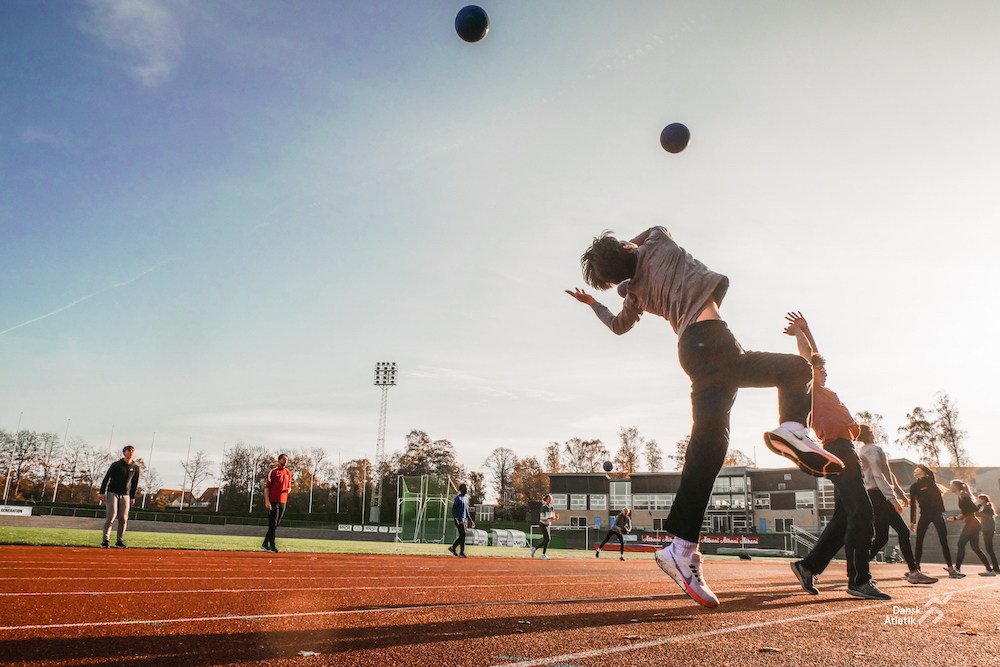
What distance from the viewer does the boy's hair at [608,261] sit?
350 cm

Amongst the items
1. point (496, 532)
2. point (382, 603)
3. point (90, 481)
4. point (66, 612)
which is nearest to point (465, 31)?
point (382, 603)

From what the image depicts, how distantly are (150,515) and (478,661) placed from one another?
55639 millimetres

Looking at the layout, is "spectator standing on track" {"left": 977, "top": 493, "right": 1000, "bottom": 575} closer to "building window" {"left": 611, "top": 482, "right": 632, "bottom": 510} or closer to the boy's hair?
the boy's hair

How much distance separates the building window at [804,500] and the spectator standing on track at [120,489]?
62.9 m

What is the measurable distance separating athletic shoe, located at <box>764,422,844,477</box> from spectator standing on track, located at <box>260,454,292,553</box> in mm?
10459

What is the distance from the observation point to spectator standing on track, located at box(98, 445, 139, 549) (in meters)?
10.9

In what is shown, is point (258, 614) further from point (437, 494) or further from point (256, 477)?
point (256, 477)

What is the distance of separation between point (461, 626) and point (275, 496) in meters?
9.92

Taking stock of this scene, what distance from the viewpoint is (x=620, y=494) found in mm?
68438

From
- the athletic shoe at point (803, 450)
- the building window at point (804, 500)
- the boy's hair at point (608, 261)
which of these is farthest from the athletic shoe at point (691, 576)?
the building window at point (804, 500)

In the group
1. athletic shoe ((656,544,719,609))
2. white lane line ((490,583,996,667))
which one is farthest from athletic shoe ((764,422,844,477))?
white lane line ((490,583,996,667))

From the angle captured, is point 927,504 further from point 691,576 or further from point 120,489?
point 120,489

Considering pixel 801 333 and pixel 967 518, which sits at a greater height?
pixel 801 333

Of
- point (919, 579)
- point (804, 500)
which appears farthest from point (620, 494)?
point (919, 579)
